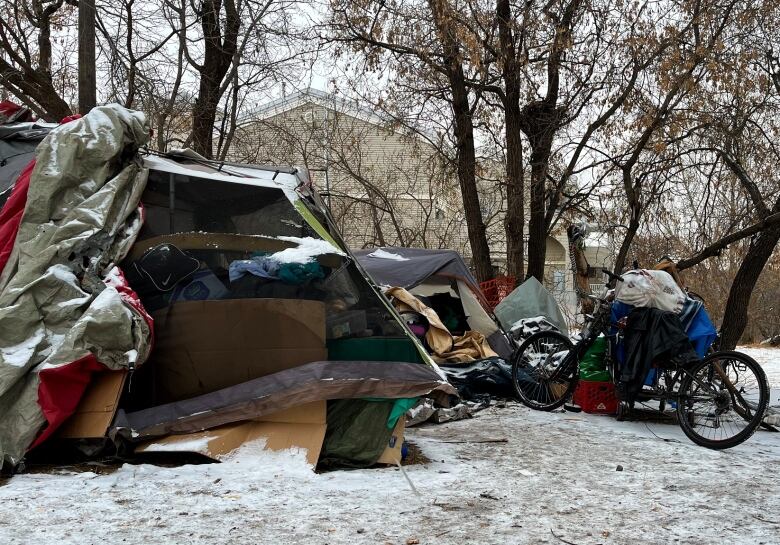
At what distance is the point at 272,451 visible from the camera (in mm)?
4383

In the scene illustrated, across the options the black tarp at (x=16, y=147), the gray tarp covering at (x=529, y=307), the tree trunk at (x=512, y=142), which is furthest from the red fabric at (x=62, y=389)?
the tree trunk at (x=512, y=142)

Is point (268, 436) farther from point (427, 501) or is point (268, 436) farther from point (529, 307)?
point (529, 307)

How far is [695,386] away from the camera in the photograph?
5664mm

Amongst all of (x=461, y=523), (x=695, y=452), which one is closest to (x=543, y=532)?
(x=461, y=523)

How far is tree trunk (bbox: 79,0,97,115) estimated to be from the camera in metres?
8.49

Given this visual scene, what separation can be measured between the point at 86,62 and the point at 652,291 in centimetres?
649

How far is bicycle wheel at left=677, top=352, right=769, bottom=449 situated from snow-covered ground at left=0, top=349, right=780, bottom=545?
361 mm

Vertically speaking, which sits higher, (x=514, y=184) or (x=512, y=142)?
(x=512, y=142)

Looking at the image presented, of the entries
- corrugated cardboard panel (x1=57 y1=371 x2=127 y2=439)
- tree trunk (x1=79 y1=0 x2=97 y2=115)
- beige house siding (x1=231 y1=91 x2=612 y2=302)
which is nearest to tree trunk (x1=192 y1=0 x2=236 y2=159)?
beige house siding (x1=231 y1=91 x2=612 y2=302)

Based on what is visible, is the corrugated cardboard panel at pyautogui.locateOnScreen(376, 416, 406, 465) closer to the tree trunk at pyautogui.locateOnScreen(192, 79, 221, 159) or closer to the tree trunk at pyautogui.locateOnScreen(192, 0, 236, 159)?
the tree trunk at pyautogui.locateOnScreen(192, 0, 236, 159)

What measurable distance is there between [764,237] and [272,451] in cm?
966

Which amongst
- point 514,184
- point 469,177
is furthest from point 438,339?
point 469,177

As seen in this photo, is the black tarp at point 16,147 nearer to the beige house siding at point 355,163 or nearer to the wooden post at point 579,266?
the wooden post at point 579,266

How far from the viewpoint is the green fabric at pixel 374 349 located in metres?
4.80
